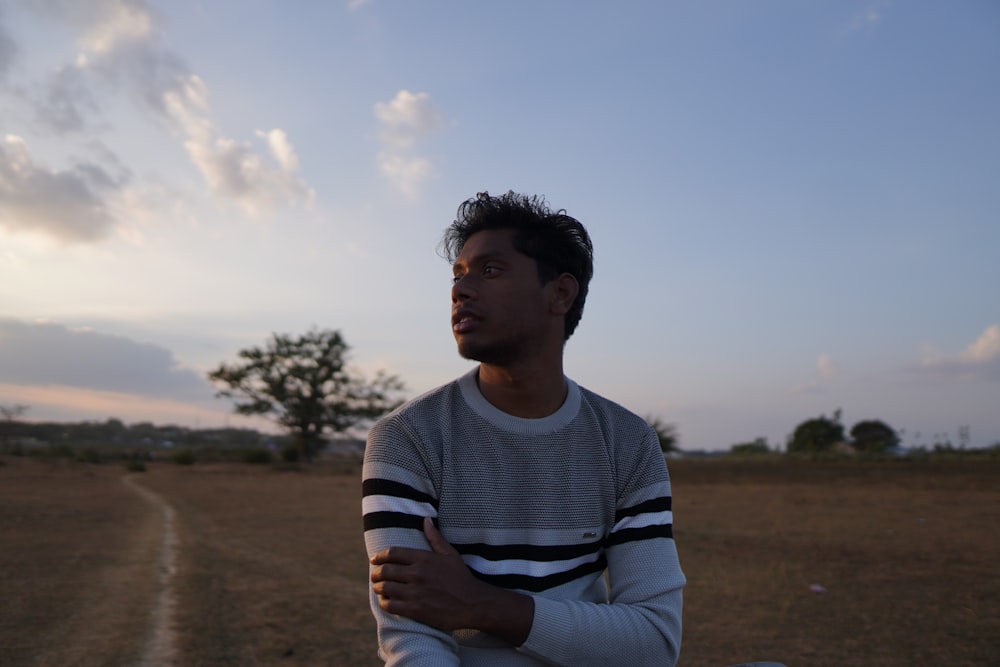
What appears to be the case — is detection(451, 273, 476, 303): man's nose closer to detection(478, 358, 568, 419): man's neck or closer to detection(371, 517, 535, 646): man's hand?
detection(478, 358, 568, 419): man's neck

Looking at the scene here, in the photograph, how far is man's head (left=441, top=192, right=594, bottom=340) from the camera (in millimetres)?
2531

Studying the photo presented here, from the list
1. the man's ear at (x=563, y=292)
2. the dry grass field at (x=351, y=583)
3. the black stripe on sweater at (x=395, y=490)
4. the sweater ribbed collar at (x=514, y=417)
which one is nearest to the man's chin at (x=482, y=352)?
the sweater ribbed collar at (x=514, y=417)

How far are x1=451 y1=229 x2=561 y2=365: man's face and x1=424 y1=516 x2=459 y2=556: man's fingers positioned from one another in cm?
53

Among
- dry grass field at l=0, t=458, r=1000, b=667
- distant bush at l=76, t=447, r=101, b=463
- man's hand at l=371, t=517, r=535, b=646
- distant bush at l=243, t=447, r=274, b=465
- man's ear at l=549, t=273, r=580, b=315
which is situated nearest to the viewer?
man's hand at l=371, t=517, r=535, b=646

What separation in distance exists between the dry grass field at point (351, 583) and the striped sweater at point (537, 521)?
132 inches

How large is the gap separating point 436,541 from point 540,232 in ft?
3.53

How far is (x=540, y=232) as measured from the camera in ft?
8.40

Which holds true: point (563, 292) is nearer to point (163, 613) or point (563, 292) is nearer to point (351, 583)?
point (163, 613)

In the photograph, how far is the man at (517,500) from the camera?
2023mm

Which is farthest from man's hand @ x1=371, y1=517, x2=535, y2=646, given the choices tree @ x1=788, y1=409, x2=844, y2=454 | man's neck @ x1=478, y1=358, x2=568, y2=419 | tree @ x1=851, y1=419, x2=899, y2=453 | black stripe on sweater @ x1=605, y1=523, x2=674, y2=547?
tree @ x1=851, y1=419, x2=899, y2=453

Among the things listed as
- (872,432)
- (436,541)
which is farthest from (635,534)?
(872,432)

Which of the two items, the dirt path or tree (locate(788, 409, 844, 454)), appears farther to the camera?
tree (locate(788, 409, 844, 454))

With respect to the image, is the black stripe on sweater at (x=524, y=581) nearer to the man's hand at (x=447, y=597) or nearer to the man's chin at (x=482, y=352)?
the man's hand at (x=447, y=597)

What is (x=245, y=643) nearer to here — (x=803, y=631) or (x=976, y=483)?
(x=803, y=631)
